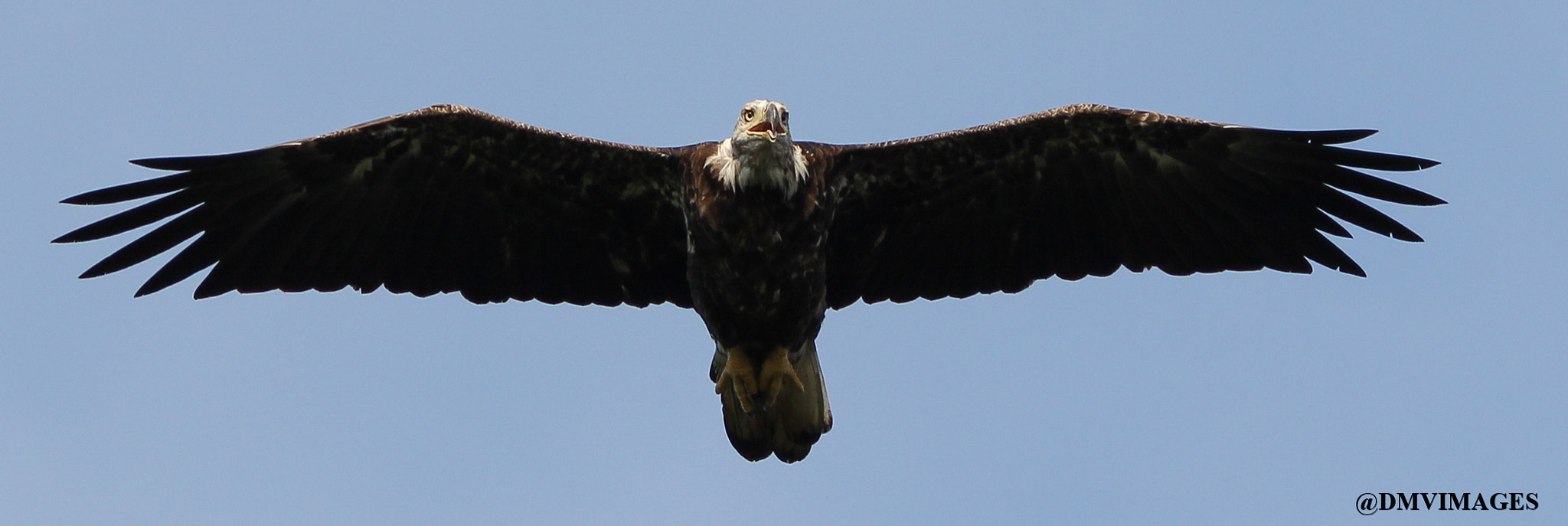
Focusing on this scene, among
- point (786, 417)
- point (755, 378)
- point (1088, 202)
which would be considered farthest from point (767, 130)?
point (1088, 202)

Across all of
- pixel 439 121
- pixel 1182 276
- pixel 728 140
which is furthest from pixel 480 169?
pixel 1182 276

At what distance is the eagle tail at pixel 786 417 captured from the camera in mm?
15078

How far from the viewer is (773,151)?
45.2 feet

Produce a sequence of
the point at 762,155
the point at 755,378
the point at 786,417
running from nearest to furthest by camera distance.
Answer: the point at 762,155 → the point at 755,378 → the point at 786,417

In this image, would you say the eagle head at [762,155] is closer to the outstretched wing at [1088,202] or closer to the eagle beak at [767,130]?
the eagle beak at [767,130]

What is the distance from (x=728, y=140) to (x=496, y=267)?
2.05 m

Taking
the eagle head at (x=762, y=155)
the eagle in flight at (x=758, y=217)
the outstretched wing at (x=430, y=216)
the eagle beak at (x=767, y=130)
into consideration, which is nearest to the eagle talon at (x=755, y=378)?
the eagle in flight at (x=758, y=217)

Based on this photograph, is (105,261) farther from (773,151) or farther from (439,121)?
(773,151)

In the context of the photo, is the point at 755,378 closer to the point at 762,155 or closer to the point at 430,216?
the point at 762,155

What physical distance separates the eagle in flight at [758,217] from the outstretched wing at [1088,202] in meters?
0.01

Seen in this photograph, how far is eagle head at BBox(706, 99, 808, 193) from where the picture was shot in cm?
1377

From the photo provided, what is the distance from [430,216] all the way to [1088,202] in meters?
4.29

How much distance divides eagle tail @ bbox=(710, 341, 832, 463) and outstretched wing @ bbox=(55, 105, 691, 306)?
0.81m

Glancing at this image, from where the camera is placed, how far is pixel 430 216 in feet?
48.7
